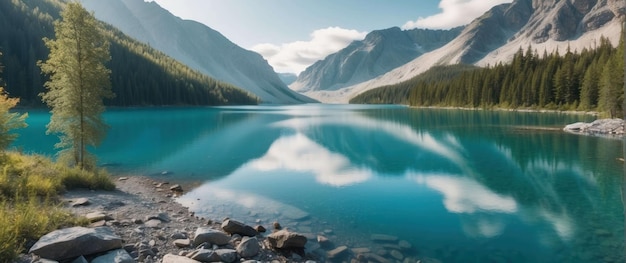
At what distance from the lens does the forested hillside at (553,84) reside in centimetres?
6619

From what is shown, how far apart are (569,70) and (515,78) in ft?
68.2

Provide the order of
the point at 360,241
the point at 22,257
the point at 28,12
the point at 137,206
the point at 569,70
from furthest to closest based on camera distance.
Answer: the point at 28,12, the point at 569,70, the point at 137,206, the point at 360,241, the point at 22,257

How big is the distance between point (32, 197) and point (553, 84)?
389 feet

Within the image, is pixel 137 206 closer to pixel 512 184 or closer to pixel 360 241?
pixel 360 241

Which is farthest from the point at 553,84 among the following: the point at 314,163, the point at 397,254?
the point at 397,254

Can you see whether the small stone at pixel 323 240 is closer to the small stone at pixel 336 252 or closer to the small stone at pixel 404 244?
the small stone at pixel 336 252

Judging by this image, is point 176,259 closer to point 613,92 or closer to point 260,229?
point 260,229

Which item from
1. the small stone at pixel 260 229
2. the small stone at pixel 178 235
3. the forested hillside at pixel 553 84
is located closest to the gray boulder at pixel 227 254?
the small stone at pixel 178 235

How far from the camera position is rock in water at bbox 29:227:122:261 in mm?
8055

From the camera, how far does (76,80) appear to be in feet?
64.3

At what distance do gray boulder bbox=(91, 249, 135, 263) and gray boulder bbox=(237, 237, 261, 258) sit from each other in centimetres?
311

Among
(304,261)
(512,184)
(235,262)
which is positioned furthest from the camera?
(512,184)

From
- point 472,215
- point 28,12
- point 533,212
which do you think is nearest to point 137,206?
point 472,215

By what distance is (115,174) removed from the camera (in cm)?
2530
